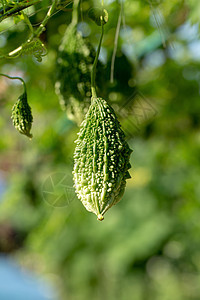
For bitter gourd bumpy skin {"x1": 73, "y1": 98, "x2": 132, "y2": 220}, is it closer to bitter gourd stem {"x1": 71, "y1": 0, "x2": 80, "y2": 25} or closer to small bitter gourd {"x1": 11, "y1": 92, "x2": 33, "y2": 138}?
small bitter gourd {"x1": 11, "y1": 92, "x2": 33, "y2": 138}

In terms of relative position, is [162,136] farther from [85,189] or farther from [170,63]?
[85,189]

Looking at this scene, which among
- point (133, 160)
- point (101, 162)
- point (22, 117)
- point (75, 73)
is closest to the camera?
point (101, 162)

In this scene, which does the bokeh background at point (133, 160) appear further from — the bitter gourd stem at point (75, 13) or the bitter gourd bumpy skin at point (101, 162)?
the bitter gourd bumpy skin at point (101, 162)

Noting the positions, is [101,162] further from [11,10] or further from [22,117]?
[11,10]

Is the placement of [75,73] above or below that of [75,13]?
below

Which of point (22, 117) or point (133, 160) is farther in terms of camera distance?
point (133, 160)

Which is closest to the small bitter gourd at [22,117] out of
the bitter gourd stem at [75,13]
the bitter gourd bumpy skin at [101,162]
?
the bitter gourd bumpy skin at [101,162]

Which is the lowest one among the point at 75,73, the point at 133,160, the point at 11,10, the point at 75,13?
the point at 133,160

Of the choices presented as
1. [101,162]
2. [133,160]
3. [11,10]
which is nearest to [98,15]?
[11,10]

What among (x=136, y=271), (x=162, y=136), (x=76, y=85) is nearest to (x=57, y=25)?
(x=76, y=85)
